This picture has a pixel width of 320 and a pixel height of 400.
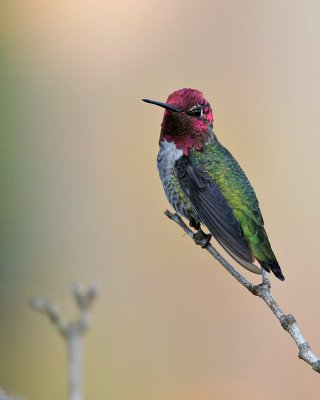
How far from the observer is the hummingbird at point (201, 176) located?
2855mm

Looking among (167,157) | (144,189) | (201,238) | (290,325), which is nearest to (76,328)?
(290,325)

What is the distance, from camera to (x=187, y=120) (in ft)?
9.71

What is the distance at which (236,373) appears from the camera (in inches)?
207

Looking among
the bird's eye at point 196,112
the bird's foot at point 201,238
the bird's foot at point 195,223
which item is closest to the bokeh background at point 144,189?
the bird's foot at point 195,223

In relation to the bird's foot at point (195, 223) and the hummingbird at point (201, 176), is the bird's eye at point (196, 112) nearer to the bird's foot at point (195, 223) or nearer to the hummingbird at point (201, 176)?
the hummingbird at point (201, 176)

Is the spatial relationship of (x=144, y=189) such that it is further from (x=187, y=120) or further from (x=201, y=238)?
(x=201, y=238)

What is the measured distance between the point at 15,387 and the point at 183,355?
4.15ft

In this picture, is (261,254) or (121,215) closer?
(261,254)

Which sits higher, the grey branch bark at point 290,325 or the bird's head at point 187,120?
the bird's head at point 187,120

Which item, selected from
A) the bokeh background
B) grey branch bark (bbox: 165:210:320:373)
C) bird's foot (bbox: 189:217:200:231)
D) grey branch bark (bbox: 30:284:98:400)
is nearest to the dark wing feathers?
bird's foot (bbox: 189:217:200:231)

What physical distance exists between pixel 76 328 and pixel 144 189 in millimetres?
5202

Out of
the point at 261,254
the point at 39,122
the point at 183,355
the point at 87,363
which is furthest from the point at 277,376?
the point at 39,122

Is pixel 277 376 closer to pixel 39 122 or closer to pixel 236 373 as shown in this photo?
pixel 236 373

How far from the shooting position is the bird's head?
2.87 m
